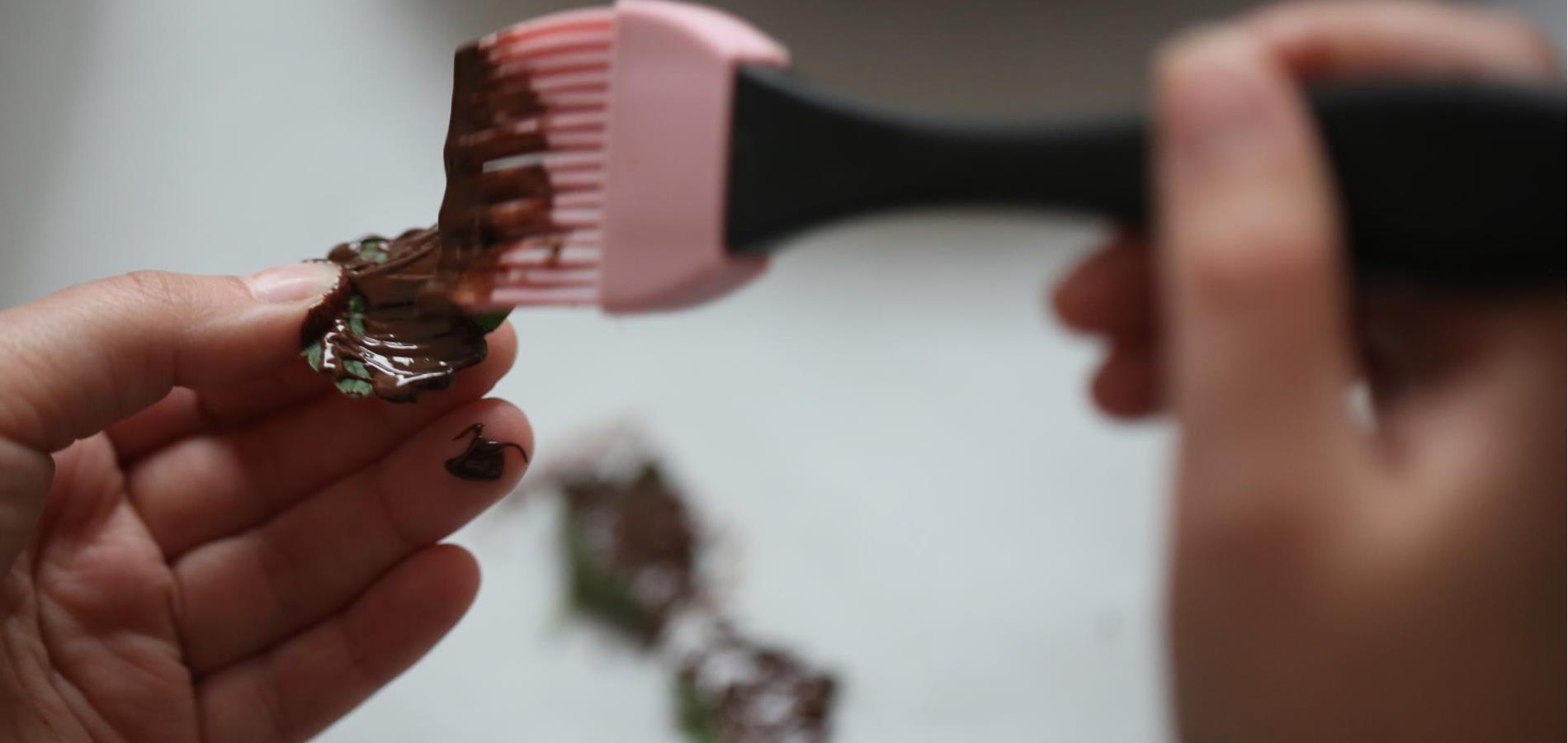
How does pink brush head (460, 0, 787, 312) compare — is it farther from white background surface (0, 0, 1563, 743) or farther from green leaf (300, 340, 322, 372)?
white background surface (0, 0, 1563, 743)

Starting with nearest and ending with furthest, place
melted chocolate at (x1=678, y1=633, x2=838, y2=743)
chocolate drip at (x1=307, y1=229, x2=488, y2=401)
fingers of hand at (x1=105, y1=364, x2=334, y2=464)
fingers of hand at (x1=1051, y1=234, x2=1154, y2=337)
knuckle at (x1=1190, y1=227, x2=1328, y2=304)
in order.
A: knuckle at (x1=1190, y1=227, x2=1328, y2=304) < fingers of hand at (x1=1051, y1=234, x2=1154, y2=337) < chocolate drip at (x1=307, y1=229, x2=488, y2=401) < fingers of hand at (x1=105, y1=364, x2=334, y2=464) < melted chocolate at (x1=678, y1=633, x2=838, y2=743)

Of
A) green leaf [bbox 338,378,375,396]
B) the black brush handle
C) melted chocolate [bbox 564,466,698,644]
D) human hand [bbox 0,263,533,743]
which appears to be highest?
the black brush handle

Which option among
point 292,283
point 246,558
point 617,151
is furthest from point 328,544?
point 617,151

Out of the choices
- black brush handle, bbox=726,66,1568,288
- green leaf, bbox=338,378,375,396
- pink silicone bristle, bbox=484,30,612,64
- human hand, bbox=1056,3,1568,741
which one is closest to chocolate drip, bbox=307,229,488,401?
green leaf, bbox=338,378,375,396

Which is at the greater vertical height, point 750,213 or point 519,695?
point 750,213

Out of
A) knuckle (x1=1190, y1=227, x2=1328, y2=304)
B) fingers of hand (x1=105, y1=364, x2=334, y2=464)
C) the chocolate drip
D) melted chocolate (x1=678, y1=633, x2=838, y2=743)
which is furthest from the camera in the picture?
melted chocolate (x1=678, y1=633, x2=838, y2=743)

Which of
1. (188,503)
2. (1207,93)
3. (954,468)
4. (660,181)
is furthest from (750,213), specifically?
(954,468)

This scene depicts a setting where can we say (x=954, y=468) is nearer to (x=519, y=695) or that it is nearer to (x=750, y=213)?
(x=519, y=695)
